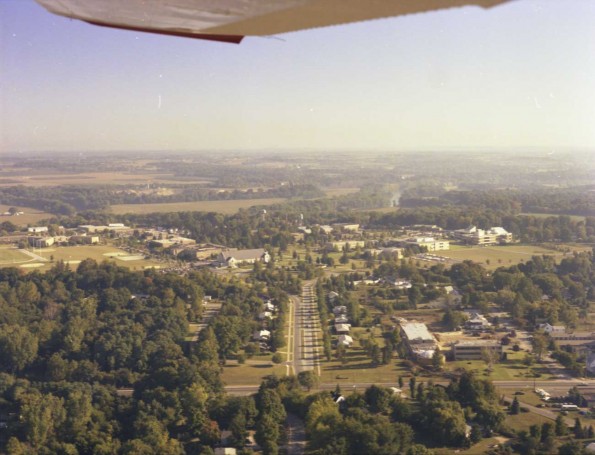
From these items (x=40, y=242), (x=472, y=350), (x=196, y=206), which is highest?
(x=196, y=206)

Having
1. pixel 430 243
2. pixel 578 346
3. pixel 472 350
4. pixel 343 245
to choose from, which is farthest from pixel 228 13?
pixel 430 243

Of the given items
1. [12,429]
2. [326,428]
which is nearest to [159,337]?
[12,429]

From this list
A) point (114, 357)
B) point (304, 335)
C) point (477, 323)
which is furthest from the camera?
point (477, 323)

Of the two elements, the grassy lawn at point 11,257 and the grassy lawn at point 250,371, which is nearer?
the grassy lawn at point 250,371

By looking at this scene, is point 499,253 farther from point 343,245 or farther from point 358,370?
point 358,370

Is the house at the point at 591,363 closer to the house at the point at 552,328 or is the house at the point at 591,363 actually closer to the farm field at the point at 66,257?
the house at the point at 552,328

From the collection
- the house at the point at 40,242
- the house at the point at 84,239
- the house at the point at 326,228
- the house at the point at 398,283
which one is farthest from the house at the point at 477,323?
the house at the point at 40,242
